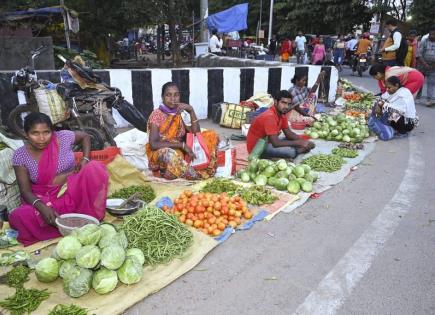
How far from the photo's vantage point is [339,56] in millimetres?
20500

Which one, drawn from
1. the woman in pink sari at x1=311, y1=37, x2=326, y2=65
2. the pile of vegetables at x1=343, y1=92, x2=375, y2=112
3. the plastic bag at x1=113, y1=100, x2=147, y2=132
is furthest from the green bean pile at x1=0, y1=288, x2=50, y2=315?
the woman in pink sari at x1=311, y1=37, x2=326, y2=65

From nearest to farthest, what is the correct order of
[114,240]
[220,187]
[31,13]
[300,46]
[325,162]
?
[114,240], [220,187], [325,162], [31,13], [300,46]

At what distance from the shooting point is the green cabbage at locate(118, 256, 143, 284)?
2811 millimetres

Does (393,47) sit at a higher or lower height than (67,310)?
higher

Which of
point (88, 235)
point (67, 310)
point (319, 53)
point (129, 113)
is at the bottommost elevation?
point (67, 310)

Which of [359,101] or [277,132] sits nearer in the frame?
[277,132]

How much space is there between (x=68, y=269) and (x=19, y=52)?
947 cm

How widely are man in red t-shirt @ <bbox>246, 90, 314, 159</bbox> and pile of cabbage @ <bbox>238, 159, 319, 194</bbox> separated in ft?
1.73

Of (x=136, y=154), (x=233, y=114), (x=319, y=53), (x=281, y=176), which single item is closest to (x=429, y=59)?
(x=233, y=114)

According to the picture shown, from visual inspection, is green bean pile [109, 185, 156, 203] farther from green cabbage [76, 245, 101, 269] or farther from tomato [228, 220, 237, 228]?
green cabbage [76, 245, 101, 269]

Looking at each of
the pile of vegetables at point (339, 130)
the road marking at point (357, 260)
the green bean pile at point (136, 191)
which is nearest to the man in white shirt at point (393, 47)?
the pile of vegetables at point (339, 130)

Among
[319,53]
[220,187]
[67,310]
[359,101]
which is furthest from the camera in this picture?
[319,53]

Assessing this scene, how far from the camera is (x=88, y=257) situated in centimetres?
277

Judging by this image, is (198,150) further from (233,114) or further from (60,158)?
(233,114)
